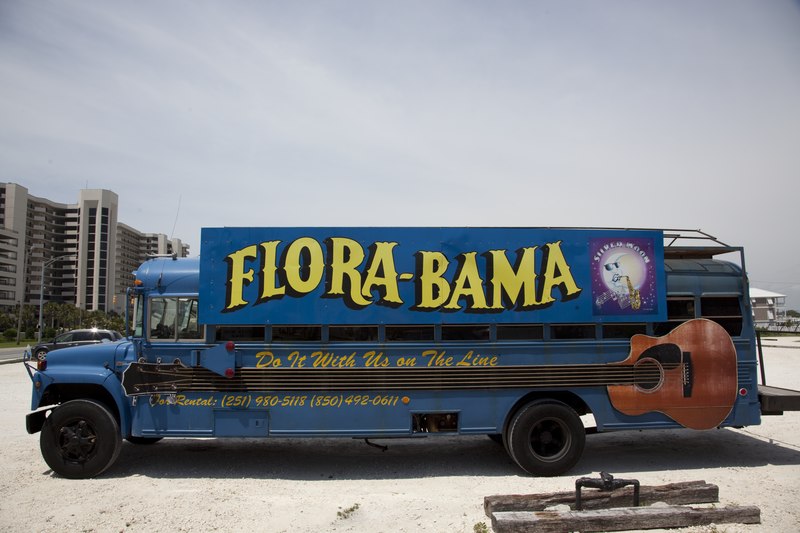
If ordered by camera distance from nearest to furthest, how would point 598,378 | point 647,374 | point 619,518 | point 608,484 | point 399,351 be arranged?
point 619,518
point 608,484
point 399,351
point 598,378
point 647,374

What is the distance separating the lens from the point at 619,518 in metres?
5.14

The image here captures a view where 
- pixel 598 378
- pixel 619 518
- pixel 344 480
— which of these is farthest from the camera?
pixel 598 378

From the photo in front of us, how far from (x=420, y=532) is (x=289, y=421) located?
2.47 meters

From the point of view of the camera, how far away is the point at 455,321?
23.1 feet

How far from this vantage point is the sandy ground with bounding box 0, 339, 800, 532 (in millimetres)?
5492

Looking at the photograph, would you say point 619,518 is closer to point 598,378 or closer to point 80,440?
point 598,378

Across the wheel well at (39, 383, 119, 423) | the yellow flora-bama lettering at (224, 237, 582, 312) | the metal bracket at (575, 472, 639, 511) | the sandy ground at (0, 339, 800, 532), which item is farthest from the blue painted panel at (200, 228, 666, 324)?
the metal bracket at (575, 472, 639, 511)

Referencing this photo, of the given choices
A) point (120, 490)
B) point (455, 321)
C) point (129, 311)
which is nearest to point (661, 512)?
point (455, 321)

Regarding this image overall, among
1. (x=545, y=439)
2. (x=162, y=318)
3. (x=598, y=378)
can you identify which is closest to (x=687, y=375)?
(x=598, y=378)

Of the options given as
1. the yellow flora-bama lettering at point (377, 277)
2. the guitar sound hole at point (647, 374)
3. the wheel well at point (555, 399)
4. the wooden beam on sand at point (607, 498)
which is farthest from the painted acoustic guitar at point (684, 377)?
the yellow flora-bama lettering at point (377, 277)

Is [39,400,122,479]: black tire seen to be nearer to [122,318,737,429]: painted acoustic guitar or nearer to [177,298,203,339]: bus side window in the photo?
[122,318,737,429]: painted acoustic guitar

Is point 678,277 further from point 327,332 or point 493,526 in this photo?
point 327,332

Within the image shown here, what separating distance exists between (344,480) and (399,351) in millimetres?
1877

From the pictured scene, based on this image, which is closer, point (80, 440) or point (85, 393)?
point (80, 440)
